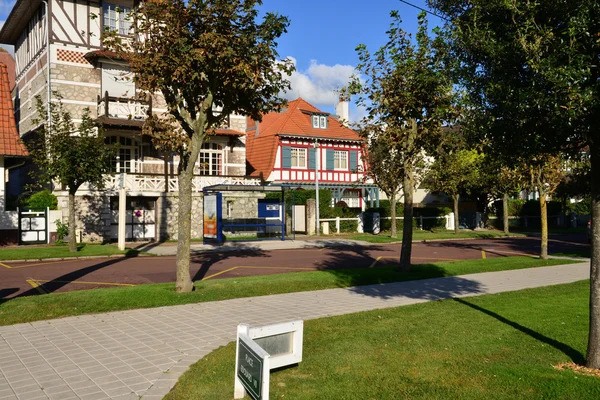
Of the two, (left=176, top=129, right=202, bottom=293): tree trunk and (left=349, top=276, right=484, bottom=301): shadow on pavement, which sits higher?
(left=176, top=129, right=202, bottom=293): tree trunk

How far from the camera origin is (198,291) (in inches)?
473

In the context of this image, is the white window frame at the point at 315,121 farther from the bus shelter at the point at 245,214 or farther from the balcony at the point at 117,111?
the balcony at the point at 117,111

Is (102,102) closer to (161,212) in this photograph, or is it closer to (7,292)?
(161,212)

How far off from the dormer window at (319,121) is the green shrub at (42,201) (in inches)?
810

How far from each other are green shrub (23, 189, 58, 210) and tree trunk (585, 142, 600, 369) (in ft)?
79.6

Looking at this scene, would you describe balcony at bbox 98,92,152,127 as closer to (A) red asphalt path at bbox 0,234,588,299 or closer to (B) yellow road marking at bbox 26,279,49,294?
(A) red asphalt path at bbox 0,234,588,299

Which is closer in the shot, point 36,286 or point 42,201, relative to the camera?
point 36,286

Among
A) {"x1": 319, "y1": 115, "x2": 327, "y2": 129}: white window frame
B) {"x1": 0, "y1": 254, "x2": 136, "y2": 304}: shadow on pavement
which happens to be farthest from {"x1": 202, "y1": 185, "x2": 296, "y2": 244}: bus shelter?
{"x1": 319, "y1": 115, "x2": 327, "y2": 129}: white window frame

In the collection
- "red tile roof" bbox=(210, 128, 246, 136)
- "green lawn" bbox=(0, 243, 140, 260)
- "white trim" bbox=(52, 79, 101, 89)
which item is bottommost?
"green lawn" bbox=(0, 243, 140, 260)

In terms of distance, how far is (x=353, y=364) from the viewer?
6.70 m

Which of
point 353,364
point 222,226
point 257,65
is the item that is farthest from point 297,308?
point 222,226

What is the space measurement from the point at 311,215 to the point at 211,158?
7.14m

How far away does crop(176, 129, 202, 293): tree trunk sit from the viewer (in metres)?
12.0

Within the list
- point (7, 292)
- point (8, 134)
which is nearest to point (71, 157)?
point (8, 134)
